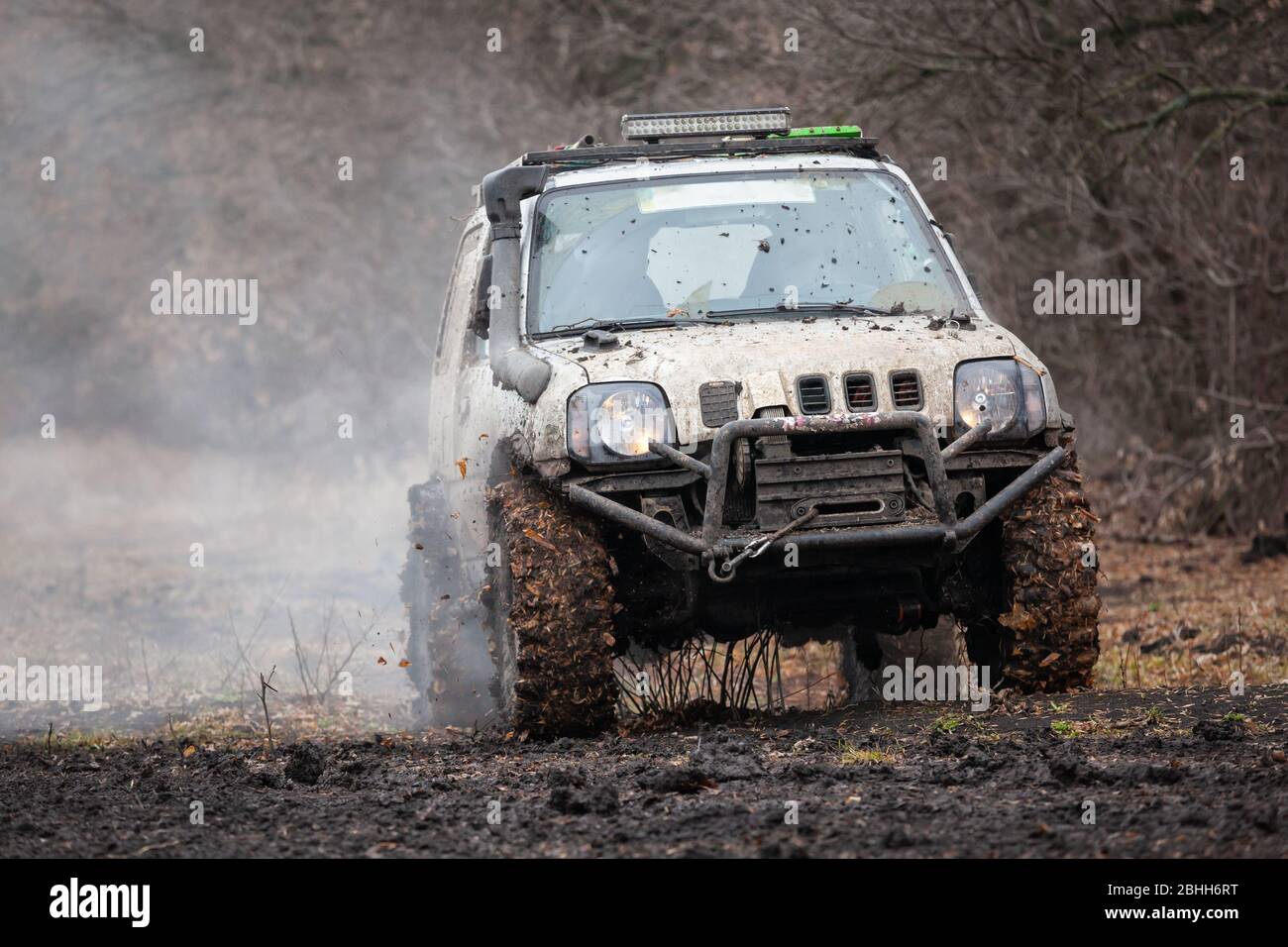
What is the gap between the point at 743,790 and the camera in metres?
5.27

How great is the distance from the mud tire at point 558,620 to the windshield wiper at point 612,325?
0.78 meters

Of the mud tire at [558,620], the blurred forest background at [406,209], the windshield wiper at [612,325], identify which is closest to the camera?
the mud tire at [558,620]

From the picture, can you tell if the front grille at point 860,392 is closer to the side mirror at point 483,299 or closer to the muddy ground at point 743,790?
the muddy ground at point 743,790

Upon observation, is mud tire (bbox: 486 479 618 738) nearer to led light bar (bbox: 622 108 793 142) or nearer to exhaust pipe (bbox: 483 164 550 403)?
exhaust pipe (bbox: 483 164 550 403)

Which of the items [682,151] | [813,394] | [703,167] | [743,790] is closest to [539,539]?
[813,394]

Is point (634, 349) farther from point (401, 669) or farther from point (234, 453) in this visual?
point (234, 453)

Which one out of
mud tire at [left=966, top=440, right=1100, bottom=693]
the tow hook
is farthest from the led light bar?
the tow hook

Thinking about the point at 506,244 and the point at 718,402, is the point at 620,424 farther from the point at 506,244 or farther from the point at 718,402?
the point at 506,244

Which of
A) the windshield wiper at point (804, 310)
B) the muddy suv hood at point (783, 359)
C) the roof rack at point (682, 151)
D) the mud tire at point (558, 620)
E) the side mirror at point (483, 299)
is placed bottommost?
the mud tire at point (558, 620)

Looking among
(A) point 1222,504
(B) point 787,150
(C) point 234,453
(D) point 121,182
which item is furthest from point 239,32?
(B) point 787,150

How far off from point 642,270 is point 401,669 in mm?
4599

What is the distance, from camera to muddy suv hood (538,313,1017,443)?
252 inches

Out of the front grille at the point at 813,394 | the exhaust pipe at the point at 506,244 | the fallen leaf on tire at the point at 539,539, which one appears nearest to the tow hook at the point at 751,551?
the front grille at the point at 813,394

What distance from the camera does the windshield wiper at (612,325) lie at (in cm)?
704
